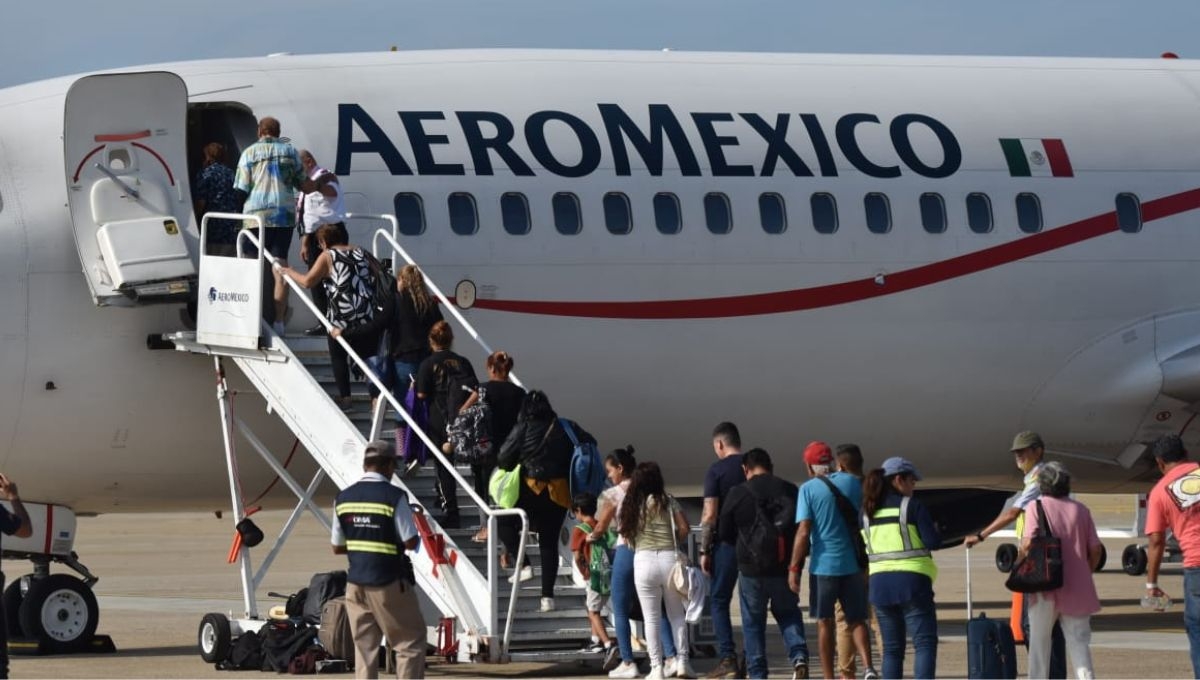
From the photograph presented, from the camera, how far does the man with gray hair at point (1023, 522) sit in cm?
1278

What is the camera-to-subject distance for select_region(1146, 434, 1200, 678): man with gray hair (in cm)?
1273

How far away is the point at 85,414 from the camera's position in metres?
16.8

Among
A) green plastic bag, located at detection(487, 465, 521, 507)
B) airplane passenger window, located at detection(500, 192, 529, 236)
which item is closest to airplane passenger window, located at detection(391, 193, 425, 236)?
airplane passenger window, located at detection(500, 192, 529, 236)

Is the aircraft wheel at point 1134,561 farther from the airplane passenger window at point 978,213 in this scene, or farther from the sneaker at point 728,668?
the sneaker at point 728,668

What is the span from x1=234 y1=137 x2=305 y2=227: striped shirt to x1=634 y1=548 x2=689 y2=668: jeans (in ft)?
15.0

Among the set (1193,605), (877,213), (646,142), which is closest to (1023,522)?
(1193,605)

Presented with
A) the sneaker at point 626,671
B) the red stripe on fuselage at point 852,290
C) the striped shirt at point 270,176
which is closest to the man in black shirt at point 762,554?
the sneaker at point 626,671

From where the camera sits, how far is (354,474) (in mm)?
15578

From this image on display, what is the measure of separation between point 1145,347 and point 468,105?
7369 millimetres

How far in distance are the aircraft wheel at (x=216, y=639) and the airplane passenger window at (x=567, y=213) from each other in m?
4.84

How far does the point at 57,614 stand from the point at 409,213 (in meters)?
4.64

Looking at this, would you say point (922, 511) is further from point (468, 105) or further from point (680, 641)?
point (468, 105)

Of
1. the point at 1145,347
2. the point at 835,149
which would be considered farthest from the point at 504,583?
the point at 1145,347

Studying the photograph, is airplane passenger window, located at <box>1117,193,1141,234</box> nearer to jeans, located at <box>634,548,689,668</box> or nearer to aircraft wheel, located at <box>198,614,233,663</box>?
jeans, located at <box>634,548,689,668</box>
